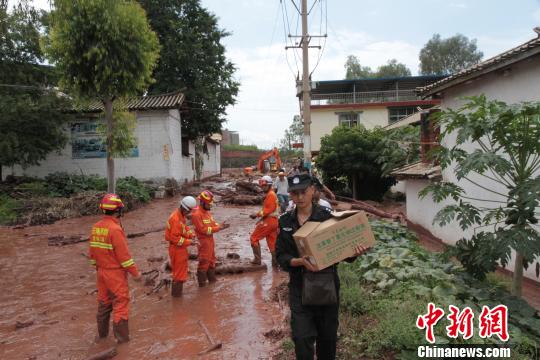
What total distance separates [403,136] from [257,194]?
756cm

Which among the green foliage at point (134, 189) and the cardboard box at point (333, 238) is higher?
the cardboard box at point (333, 238)

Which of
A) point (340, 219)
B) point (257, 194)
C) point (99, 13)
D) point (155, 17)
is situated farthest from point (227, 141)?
point (340, 219)

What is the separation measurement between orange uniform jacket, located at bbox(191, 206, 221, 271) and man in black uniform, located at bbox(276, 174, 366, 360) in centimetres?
387

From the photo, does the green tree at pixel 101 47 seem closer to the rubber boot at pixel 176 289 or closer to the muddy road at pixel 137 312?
the muddy road at pixel 137 312

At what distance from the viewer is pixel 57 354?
5258mm

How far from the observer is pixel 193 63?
24578mm

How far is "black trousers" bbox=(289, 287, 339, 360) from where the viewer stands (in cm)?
342

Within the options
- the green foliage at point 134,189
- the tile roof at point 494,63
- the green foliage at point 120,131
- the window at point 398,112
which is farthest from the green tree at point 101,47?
the window at point 398,112

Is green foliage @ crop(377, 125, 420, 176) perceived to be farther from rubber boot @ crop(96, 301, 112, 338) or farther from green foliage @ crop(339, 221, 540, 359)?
rubber boot @ crop(96, 301, 112, 338)

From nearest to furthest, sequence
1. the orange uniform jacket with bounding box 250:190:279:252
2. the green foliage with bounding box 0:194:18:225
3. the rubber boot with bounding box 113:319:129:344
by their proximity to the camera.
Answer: the rubber boot with bounding box 113:319:129:344 < the orange uniform jacket with bounding box 250:190:279:252 < the green foliage with bounding box 0:194:18:225

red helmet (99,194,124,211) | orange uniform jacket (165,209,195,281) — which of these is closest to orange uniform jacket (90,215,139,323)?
red helmet (99,194,124,211)

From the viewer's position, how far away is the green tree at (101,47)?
1262 cm

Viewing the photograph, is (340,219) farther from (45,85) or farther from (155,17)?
(155,17)

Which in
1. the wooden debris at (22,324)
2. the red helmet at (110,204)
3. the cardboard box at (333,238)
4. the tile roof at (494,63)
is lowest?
the wooden debris at (22,324)
